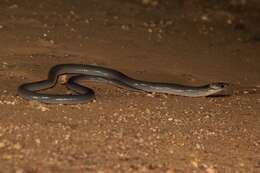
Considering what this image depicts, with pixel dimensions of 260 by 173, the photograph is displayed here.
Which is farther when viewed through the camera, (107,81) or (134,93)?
(107,81)

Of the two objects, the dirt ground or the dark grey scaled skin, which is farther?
the dark grey scaled skin

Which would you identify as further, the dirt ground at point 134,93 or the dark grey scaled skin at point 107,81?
the dark grey scaled skin at point 107,81

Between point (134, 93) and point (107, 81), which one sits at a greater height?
point (107, 81)

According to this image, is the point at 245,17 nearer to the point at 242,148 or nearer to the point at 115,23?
the point at 115,23

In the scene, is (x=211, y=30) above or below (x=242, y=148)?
above

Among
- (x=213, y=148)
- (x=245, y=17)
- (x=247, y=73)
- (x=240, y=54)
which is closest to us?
(x=213, y=148)

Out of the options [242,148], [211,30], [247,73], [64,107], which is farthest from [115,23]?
[242,148]

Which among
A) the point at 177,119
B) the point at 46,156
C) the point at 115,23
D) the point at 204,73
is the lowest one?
the point at 46,156

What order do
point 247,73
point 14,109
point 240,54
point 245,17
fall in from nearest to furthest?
point 14,109 → point 247,73 → point 240,54 → point 245,17
